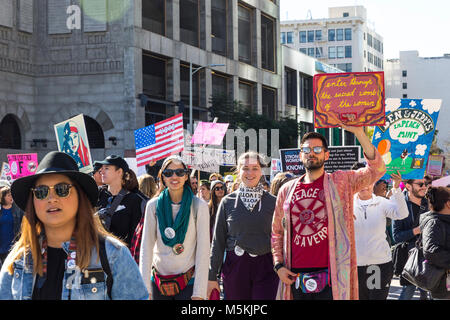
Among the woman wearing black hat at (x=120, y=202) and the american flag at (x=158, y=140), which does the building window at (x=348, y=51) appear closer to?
the american flag at (x=158, y=140)

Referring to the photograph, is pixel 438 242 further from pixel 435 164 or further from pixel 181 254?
pixel 435 164

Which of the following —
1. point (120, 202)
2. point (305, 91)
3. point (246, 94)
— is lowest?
point (120, 202)

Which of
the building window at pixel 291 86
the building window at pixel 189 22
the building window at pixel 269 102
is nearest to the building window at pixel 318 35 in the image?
the building window at pixel 291 86

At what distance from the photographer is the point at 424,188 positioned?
10039mm

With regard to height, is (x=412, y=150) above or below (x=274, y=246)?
above

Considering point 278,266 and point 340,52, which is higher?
point 340,52

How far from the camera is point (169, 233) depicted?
6.50 metres

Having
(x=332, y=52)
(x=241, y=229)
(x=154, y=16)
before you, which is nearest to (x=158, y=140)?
(x=241, y=229)

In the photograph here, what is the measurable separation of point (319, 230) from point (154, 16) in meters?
36.9

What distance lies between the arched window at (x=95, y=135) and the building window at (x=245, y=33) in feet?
50.8

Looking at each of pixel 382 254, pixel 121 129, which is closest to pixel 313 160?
pixel 382 254

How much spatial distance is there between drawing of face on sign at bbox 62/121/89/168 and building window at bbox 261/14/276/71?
43.8 m

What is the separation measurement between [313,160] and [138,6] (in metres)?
34.1

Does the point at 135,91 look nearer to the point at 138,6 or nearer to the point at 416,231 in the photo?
the point at 138,6
